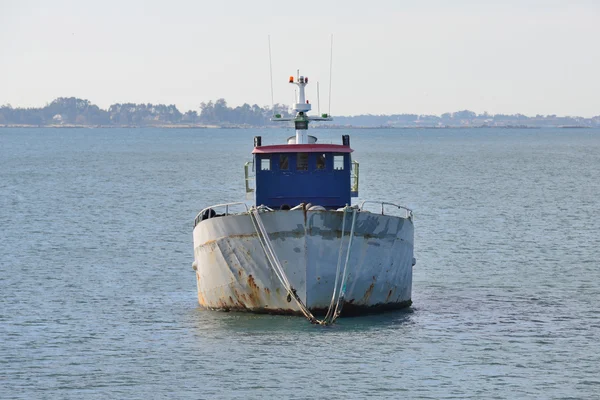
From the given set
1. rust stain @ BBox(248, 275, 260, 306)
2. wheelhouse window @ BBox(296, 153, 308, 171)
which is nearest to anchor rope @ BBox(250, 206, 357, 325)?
rust stain @ BBox(248, 275, 260, 306)

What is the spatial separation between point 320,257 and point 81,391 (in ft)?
28.7

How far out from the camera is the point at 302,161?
3856cm

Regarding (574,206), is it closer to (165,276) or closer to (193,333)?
Result: (165,276)

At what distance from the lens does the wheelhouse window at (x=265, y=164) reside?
3856 cm

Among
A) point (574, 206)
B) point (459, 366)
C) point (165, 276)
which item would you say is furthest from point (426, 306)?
point (574, 206)

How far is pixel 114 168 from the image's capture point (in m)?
140

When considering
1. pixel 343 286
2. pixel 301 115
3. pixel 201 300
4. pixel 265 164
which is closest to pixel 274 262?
pixel 343 286

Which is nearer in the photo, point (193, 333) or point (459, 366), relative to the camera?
point (459, 366)

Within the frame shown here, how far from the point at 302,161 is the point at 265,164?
122 centimetres

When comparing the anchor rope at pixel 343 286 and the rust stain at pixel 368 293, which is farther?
the rust stain at pixel 368 293

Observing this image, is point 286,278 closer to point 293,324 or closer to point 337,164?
point 293,324

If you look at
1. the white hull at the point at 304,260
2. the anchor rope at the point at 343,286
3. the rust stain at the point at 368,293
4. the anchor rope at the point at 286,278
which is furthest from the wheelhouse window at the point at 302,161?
the rust stain at the point at 368,293

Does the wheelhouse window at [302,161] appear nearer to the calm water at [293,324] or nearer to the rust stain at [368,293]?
the rust stain at [368,293]

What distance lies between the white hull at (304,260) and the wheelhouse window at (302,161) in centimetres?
389
